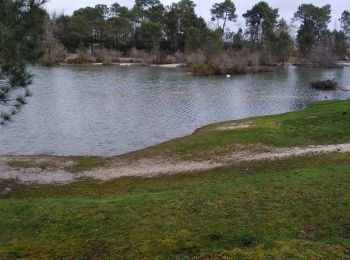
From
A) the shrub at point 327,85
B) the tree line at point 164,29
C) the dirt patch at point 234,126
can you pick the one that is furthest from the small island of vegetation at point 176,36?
the dirt patch at point 234,126

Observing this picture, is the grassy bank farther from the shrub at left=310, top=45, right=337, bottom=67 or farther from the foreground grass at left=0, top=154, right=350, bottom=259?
the shrub at left=310, top=45, right=337, bottom=67

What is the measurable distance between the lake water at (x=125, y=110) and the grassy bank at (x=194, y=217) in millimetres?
8845

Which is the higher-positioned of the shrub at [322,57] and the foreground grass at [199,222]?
the shrub at [322,57]

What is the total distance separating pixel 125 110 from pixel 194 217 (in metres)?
27.2

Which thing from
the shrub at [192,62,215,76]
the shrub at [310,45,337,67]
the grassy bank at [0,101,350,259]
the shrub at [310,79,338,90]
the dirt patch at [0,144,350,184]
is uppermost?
the shrub at [310,45,337,67]

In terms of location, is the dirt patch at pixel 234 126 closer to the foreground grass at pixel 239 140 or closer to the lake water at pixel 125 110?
the foreground grass at pixel 239 140

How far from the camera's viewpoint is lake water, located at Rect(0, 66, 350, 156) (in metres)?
26.3

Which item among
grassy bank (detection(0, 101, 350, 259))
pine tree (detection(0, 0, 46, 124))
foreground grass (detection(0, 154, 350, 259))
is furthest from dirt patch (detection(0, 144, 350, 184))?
pine tree (detection(0, 0, 46, 124))

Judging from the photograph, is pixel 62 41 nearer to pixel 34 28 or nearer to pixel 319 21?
pixel 319 21

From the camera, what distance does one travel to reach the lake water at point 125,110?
26312mm

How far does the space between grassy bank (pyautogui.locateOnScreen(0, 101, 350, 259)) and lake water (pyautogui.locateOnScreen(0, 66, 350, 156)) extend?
8845 mm

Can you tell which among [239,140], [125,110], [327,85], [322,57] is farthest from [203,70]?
[239,140]

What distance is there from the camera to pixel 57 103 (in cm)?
3988

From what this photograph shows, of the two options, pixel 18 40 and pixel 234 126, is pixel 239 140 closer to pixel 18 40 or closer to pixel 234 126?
pixel 234 126
